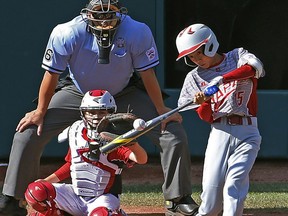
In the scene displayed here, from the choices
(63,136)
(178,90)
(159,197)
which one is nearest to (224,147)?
(63,136)

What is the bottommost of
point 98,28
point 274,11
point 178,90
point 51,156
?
point 51,156

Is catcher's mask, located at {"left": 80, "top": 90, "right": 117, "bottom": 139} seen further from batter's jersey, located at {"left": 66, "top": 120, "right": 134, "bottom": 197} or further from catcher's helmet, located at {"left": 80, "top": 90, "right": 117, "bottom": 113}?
batter's jersey, located at {"left": 66, "top": 120, "right": 134, "bottom": 197}

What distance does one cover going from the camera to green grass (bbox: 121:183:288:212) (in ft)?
23.5

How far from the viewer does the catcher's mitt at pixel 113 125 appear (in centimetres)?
537

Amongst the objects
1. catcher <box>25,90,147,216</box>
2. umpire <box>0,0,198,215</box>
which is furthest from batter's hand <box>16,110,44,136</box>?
catcher <box>25,90,147,216</box>

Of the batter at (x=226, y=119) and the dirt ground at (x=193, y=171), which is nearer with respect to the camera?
the batter at (x=226, y=119)

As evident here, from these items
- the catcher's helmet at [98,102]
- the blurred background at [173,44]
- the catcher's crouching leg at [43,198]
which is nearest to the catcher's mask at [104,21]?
the catcher's helmet at [98,102]

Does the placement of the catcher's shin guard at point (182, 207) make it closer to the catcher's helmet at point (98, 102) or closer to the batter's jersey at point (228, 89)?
the batter's jersey at point (228, 89)

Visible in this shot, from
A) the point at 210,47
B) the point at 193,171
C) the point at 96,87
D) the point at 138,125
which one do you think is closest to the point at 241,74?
the point at 210,47

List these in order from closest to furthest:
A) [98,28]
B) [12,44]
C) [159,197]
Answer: [98,28] < [159,197] < [12,44]

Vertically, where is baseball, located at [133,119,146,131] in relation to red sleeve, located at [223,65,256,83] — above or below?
below

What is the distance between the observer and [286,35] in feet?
29.3

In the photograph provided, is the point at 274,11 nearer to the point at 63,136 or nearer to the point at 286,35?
the point at 286,35

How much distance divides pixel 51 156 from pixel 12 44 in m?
1.16
